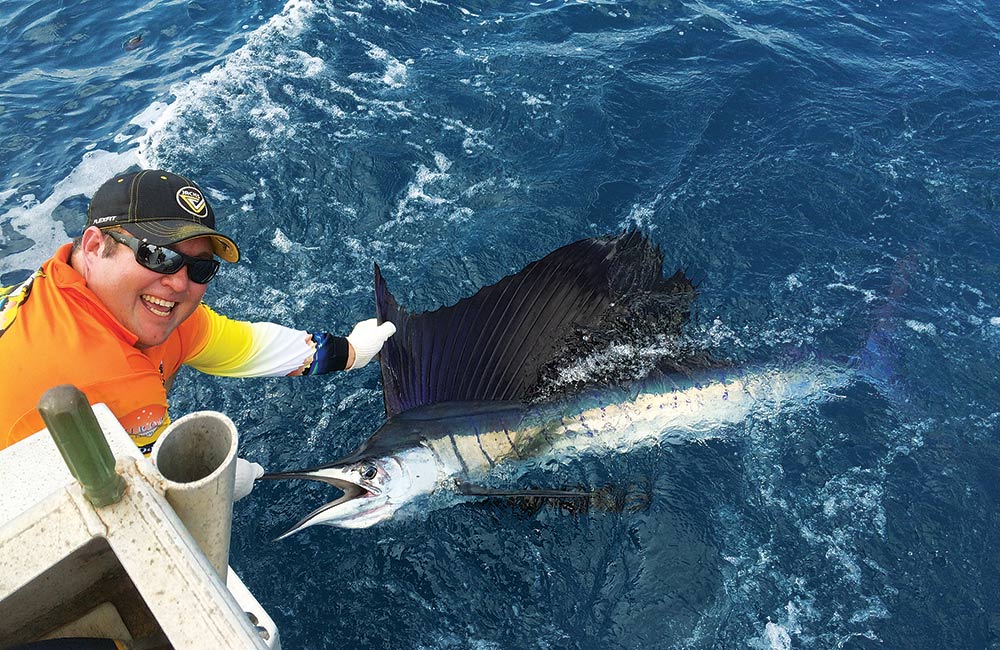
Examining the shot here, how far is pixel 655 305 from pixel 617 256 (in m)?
0.31

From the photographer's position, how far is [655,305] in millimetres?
3801

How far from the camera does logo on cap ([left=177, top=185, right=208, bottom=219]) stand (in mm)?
2117

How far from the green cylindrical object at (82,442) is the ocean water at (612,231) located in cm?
179

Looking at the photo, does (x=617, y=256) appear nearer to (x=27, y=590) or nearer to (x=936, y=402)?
(x=936, y=402)

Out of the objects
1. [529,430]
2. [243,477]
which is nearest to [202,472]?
[243,477]

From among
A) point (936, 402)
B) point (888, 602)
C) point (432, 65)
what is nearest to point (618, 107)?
point (432, 65)

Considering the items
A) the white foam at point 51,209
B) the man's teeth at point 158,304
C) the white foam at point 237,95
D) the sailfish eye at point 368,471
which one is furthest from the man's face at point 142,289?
the white foam at point 237,95

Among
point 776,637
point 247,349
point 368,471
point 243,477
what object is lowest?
point 776,637

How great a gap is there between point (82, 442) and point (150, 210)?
107 cm

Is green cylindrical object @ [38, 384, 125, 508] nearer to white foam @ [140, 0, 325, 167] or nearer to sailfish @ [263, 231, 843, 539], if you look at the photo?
sailfish @ [263, 231, 843, 539]

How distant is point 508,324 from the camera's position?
11.8 ft

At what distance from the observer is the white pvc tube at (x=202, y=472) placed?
1.35 meters

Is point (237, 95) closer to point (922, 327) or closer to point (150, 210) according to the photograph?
point (150, 210)

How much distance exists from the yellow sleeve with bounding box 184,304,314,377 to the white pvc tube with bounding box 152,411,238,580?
47.0 inches
